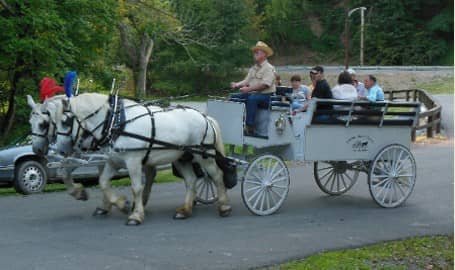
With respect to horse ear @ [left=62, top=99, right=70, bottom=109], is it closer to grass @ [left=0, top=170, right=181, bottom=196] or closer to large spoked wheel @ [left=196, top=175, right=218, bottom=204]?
large spoked wheel @ [left=196, top=175, right=218, bottom=204]

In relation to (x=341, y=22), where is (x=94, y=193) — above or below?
below

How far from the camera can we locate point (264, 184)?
1102 cm

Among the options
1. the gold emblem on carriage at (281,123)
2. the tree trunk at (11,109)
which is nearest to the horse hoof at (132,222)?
the gold emblem on carriage at (281,123)

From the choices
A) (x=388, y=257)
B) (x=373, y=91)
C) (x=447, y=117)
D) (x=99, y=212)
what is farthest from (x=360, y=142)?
(x=447, y=117)

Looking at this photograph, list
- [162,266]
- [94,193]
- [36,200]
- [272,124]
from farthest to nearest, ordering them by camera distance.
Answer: [94,193]
[36,200]
[272,124]
[162,266]

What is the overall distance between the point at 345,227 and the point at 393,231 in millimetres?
662

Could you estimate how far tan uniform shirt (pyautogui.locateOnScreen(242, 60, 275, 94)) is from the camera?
1152 centimetres

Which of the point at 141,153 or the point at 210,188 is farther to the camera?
the point at 210,188

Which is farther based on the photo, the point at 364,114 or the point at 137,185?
the point at 364,114

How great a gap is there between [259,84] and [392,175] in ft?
8.53

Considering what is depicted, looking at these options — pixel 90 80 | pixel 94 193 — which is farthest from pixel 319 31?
pixel 94 193

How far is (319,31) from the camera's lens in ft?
307

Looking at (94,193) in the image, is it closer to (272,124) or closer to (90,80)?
(272,124)

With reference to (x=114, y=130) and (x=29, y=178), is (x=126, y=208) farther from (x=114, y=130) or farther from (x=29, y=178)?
(x=29, y=178)
